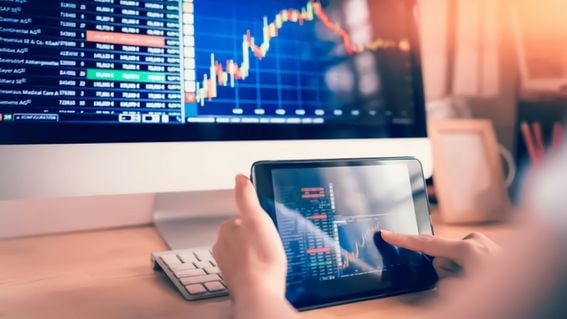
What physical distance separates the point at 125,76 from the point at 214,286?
29 cm

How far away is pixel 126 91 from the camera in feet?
1.83

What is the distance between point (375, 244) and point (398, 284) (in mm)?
48

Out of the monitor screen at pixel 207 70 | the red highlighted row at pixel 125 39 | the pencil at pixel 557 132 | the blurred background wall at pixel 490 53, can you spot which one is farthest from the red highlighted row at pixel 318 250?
the pencil at pixel 557 132

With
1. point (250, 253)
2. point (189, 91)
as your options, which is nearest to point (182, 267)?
point (250, 253)

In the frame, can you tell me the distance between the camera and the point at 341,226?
474 mm

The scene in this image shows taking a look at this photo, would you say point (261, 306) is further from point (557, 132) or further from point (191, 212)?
point (557, 132)

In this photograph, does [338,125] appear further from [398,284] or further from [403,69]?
[398,284]

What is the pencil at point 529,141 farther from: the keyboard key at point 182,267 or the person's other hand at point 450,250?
the keyboard key at point 182,267

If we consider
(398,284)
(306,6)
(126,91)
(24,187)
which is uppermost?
(306,6)

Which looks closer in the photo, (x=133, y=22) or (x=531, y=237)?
(x=531, y=237)

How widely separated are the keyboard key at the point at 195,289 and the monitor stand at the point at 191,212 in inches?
8.6

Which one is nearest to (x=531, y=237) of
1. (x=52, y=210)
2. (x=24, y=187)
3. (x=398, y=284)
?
(x=398, y=284)

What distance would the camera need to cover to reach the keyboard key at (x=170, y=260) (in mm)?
502

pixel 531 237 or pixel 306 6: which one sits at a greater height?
pixel 306 6
